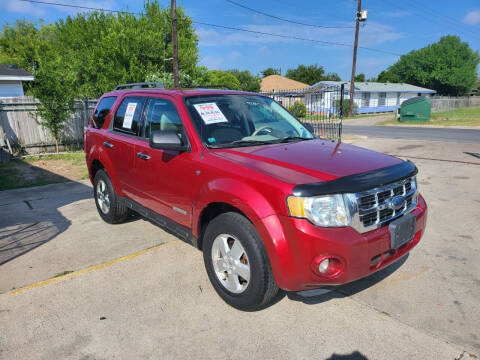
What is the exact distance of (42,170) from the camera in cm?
952

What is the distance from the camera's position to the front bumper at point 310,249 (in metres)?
2.40

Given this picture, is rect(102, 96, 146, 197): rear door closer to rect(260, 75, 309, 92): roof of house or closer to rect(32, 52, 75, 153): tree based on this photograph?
rect(32, 52, 75, 153): tree

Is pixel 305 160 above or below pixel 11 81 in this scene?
below

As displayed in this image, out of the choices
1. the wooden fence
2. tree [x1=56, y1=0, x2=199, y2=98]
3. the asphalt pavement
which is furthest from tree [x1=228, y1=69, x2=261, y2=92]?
the wooden fence

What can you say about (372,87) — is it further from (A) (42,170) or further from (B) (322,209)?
(B) (322,209)

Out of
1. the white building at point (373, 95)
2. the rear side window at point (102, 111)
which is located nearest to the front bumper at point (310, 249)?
the rear side window at point (102, 111)

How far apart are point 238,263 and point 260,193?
2.07ft

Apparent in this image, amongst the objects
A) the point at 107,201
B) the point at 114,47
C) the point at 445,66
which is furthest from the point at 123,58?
the point at 445,66

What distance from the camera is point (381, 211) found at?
2.68 m

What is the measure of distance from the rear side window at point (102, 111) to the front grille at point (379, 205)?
3660 mm

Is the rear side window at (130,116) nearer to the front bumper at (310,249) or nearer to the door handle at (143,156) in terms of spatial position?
the door handle at (143,156)

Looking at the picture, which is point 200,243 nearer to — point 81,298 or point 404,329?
point 81,298

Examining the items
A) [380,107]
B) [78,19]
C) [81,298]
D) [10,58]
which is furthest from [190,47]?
[81,298]

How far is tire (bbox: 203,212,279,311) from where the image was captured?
2.63 m
